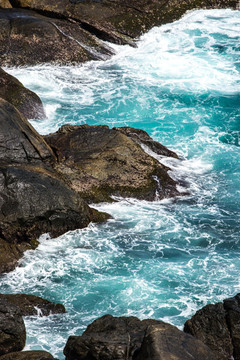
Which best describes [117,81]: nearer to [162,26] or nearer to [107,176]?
[162,26]

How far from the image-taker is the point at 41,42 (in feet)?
77.9

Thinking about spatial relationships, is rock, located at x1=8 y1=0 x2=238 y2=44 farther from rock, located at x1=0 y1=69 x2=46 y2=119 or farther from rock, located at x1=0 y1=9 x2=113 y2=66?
rock, located at x1=0 y1=69 x2=46 y2=119

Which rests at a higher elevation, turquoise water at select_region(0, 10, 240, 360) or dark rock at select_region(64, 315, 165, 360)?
dark rock at select_region(64, 315, 165, 360)

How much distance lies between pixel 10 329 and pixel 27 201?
4224 mm

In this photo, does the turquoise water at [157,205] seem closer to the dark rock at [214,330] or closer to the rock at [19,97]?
the rock at [19,97]

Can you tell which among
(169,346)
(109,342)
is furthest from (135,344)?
(169,346)

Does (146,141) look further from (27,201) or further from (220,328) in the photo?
(220,328)

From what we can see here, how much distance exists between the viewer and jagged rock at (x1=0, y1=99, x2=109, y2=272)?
1208 cm

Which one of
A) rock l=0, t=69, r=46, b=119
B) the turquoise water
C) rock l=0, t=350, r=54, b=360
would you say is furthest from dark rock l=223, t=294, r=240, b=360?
rock l=0, t=69, r=46, b=119

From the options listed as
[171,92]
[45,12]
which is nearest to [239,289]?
[171,92]

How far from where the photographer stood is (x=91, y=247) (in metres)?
12.7

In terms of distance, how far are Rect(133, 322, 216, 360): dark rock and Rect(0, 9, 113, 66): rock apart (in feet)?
59.3

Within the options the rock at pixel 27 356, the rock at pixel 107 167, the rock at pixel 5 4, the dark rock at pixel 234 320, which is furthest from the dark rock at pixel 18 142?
the rock at pixel 5 4

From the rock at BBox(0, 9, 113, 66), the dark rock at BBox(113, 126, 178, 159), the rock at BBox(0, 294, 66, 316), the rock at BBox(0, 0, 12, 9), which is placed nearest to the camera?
the rock at BBox(0, 294, 66, 316)
